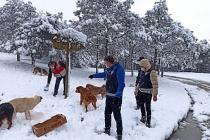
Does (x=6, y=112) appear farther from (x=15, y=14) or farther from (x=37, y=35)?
(x=15, y=14)

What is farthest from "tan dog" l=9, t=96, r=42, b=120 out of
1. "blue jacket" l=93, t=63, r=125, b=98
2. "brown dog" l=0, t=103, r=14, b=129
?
"blue jacket" l=93, t=63, r=125, b=98

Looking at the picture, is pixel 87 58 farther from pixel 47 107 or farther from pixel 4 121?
pixel 4 121

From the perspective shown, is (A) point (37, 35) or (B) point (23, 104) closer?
(B) point (23, 104)

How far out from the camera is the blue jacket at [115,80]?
612 centimetres

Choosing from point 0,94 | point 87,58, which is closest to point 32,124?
point 0,94

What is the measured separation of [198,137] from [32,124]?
5.23 meters

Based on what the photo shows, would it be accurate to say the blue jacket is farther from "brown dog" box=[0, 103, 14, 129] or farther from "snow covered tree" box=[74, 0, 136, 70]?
"snow covered tree" box=[74, 0, 136, 70]

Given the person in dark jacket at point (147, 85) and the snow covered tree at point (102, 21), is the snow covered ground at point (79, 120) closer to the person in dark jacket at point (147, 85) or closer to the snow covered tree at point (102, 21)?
the person in dark jacket at point (147, 85)

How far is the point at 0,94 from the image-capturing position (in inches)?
356

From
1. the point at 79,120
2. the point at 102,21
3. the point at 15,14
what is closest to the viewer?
the point at 79,120

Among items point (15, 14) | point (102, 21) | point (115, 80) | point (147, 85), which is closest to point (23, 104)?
point (115, 80)

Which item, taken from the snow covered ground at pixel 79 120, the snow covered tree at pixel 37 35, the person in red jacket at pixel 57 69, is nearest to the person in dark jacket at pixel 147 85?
the snow covered ground at pixel 79 120

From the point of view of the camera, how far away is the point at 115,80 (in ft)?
20.7

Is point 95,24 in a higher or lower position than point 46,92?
higher
